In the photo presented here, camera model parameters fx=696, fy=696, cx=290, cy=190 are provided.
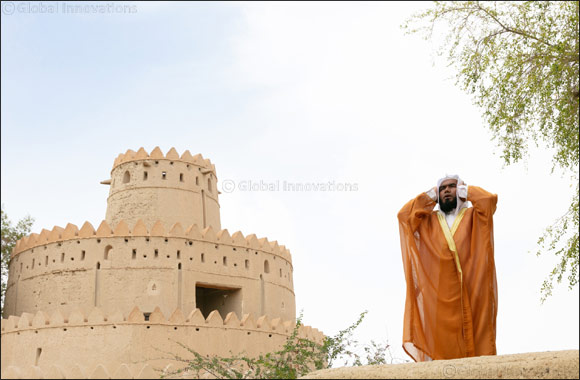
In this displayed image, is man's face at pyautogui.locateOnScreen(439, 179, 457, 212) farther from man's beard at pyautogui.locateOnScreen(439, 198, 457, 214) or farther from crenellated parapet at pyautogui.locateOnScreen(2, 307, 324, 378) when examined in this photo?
crenellated parapet at pyautogui.locateOnScreen(2, 307, 324, 378)

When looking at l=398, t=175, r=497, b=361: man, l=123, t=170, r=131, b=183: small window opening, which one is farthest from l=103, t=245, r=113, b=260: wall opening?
l=398, t=175, r=497, b=361: man

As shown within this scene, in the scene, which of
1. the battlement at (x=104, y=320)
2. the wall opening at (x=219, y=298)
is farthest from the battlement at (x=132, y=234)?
the battlement at (x=104, y=320)

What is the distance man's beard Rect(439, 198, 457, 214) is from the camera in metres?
11.9

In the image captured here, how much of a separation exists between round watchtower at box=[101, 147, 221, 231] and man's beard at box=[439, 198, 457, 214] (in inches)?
536

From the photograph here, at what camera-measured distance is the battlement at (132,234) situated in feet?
72.2

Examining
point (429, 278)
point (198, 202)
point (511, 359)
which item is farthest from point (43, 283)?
point (511, 359)

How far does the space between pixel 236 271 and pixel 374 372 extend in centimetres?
1398

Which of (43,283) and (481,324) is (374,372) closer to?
(481,324)

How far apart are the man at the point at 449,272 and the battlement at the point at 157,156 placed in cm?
1457

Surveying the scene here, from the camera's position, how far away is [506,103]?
47.2 ft

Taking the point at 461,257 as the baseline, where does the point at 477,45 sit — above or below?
above

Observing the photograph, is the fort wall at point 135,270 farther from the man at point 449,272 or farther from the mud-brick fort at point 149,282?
the man at point 449,272

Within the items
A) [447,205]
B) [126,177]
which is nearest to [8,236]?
[126,177]

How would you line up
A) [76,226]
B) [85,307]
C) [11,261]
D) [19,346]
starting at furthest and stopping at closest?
1. [11,261]
2. [76,226]
3. [85,307]
4. [19,346]
